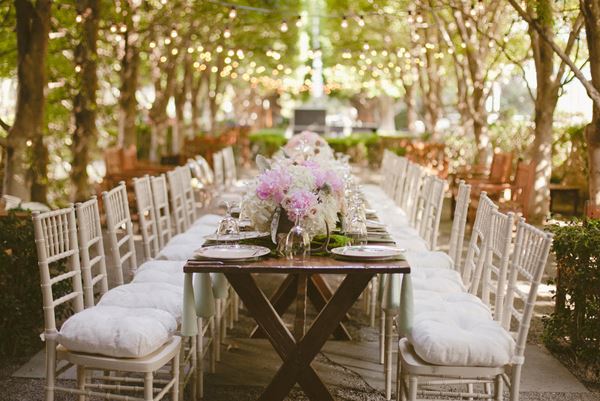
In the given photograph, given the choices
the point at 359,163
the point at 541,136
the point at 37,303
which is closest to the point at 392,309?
the point at 37,303

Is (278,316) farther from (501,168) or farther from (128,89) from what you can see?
(128,89)

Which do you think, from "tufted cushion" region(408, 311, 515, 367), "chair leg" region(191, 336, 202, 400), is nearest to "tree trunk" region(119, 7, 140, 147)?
"chair leg" region(191, 336, 202, 400)

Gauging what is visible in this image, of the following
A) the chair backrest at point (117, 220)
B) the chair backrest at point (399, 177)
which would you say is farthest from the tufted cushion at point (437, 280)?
the chair backrest at point (399, 177)

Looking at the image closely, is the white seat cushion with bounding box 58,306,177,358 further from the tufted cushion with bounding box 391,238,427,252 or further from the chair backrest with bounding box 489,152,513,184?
the chair backrest with bounding box 489,152,513,184

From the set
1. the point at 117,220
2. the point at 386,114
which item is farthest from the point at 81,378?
the point at 386,114

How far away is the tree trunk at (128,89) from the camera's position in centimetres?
1257

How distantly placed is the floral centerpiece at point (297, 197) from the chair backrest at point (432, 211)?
1844 millimetres

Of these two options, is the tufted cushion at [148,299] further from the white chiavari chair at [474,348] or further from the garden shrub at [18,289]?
the white chiavari chair at [474,348]

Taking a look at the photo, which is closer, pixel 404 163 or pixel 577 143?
pixel 404 163

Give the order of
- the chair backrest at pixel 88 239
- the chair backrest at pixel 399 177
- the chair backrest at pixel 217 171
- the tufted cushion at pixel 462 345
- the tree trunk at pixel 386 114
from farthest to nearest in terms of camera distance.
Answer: the tree trunk at pixel 386 114, the chair backrest at pixel 217 171, the chair backrest at pixel 399 177, the chair backrest at pixel 88 239, the tufted cushion at pixel 462 345

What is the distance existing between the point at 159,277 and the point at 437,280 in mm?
1696

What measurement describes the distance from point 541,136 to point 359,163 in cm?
1104

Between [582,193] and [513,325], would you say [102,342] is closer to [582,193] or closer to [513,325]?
[513,325]

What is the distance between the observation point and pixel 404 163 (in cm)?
910
